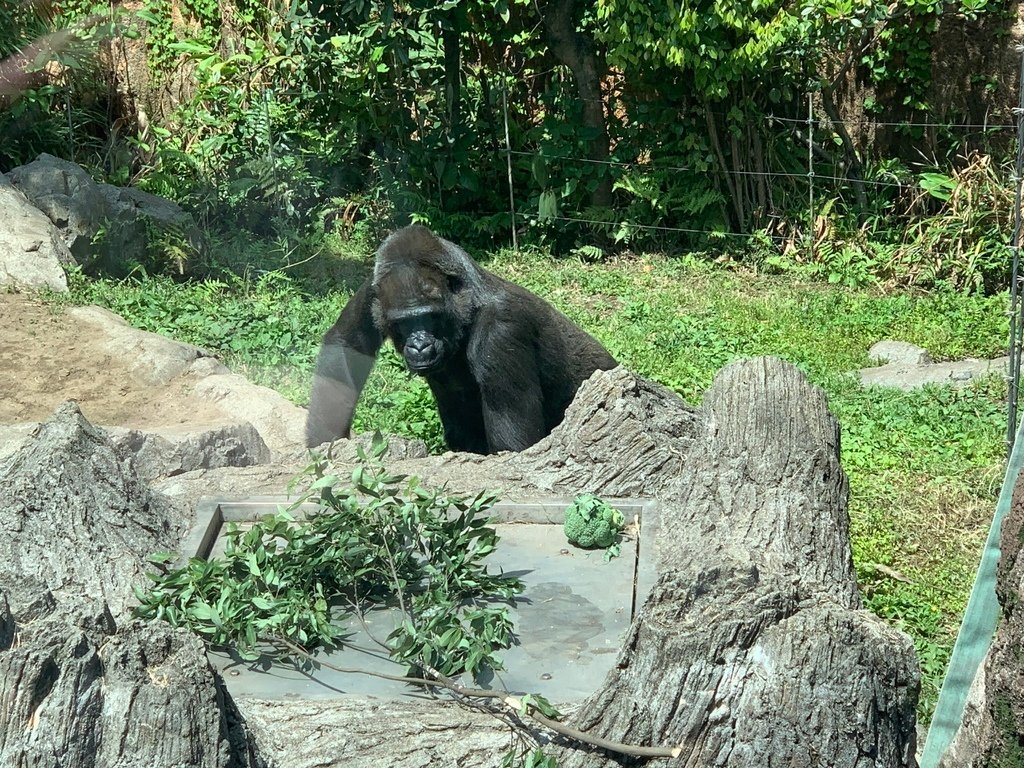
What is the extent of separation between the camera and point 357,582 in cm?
395

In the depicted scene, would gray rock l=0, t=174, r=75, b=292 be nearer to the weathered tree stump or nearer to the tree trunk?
the tree trunk

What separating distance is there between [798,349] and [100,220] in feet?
19.6

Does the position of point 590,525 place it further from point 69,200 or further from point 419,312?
point 69,200

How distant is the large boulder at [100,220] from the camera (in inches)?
401

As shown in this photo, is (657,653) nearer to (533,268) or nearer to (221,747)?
(221,747)

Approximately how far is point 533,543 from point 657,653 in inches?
69.2

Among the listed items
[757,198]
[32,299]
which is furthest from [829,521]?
[757,198]

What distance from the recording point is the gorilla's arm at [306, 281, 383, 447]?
6.51m

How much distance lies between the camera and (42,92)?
1226 cm

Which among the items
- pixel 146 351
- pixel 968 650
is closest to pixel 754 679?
pixel 968 650

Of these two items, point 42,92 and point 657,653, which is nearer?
point 657,653

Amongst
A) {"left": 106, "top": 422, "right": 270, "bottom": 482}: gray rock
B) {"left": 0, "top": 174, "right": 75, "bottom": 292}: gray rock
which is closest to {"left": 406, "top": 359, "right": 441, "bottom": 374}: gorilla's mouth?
{"left": 106, "top": 422, "right": 270, "bottom": 482}: gray rock

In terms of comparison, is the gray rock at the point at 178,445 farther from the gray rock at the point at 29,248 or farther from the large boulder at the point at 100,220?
the large boulder at the point at 100,220

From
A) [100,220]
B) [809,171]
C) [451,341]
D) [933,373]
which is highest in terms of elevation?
[809,171]
